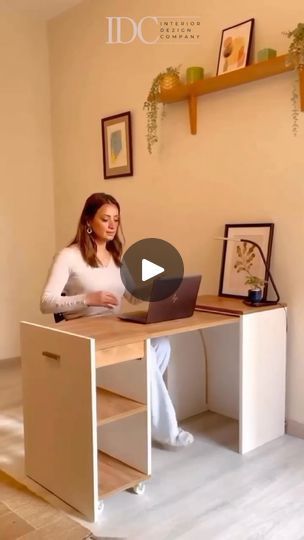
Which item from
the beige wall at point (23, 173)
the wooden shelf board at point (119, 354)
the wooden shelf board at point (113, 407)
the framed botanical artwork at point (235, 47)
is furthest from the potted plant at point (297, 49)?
the beige wall at point (23, 173)

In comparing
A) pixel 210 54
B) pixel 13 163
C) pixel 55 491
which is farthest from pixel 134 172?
pixel 55 491

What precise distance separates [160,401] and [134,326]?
381mm

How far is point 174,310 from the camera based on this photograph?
2.05m

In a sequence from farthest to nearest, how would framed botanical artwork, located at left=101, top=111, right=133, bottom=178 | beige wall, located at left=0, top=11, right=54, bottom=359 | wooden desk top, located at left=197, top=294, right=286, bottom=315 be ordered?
beige wall, located at left=0, top=11, right=54, bottom=359 → framed botanical artwork, located at left=101, top=111, right=133, bottom=178 → wooden desk top, located at left=197, top=294, right=286, bottom=315

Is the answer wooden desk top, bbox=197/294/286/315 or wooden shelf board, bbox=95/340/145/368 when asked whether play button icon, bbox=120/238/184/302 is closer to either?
wooden desk top, bbox=197/294/286/315

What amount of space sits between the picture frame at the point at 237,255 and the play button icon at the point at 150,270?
0.49 m

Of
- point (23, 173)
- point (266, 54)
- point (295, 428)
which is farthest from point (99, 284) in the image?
point (23, 173)

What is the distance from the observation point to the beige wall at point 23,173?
12.3ft

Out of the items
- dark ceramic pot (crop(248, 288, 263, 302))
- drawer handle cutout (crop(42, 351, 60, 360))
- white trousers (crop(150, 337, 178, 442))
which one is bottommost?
white trousers (crop(150, 337, 178, 442))

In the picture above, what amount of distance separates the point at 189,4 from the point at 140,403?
2.30 meters

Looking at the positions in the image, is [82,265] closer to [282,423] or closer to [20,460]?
[20,460]

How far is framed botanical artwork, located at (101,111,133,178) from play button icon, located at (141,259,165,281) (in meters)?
0.66

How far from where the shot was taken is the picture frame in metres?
2.46
